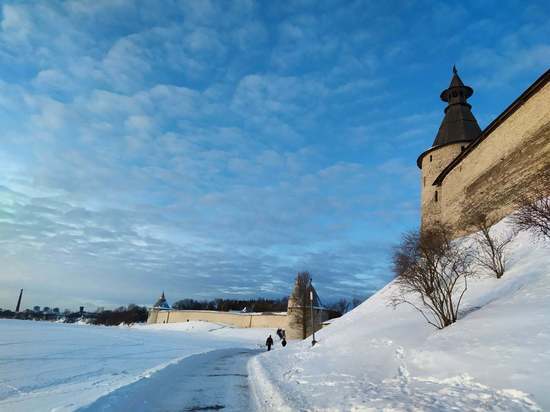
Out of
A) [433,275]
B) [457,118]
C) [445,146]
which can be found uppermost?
[457,118]

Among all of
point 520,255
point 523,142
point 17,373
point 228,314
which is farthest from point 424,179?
point 228,314

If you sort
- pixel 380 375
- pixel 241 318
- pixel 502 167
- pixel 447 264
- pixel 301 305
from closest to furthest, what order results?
1. pixel 380 375
2. pixel 447 264
3. pixel 502 167
4. pixel 301 305
5. pixel 241 318

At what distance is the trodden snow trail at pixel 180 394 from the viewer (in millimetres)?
6219

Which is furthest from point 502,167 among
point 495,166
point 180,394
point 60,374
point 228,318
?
point 228,318

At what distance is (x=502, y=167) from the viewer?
19.7m

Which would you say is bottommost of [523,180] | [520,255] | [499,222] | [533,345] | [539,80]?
[533,345]

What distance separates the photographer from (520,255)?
45.3ft

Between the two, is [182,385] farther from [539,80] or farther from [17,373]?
[539,80]

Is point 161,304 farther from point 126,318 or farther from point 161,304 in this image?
point 126,318

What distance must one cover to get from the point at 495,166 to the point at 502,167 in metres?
0.67

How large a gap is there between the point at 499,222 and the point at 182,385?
15599mm

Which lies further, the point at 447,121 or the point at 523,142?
the point at 447,121

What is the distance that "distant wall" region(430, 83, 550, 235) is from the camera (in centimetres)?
1703

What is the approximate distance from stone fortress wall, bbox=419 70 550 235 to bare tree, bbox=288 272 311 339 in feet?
41.9
